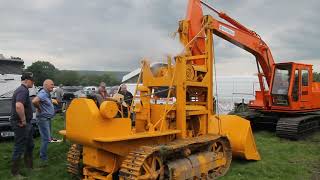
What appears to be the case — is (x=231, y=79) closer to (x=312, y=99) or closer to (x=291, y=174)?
(x=312, y=99)

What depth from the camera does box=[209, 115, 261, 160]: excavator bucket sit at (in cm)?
871

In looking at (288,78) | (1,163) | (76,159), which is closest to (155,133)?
(76,159)

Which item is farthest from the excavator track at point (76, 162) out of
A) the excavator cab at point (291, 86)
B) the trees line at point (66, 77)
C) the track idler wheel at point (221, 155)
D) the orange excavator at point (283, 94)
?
the trees line at point (66, 77)

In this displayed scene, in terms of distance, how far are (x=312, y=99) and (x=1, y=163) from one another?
33.8 ft

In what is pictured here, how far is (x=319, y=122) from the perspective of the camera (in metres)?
14.3

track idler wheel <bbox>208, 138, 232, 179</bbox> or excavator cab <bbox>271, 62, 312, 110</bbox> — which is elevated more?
excavator cab <bbox>271, 62, 312, 110</bbox>

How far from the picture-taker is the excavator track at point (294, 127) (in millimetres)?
12242

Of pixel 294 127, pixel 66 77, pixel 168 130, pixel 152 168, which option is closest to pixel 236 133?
pixel 168 130

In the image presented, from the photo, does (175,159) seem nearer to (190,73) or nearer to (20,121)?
(190,73)

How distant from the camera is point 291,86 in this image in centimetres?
1304

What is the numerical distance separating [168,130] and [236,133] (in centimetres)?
207

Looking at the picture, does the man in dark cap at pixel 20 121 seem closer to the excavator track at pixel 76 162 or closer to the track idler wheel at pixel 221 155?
the excavator track at pixel 76 162

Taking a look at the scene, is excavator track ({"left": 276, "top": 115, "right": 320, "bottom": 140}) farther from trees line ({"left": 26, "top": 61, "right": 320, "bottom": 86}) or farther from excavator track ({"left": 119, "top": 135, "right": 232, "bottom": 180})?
trees line ({"left": 26, "top": 61, "right": 320, "bottom": 86})

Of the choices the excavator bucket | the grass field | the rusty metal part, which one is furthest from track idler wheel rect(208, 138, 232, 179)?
the rusty metal part
